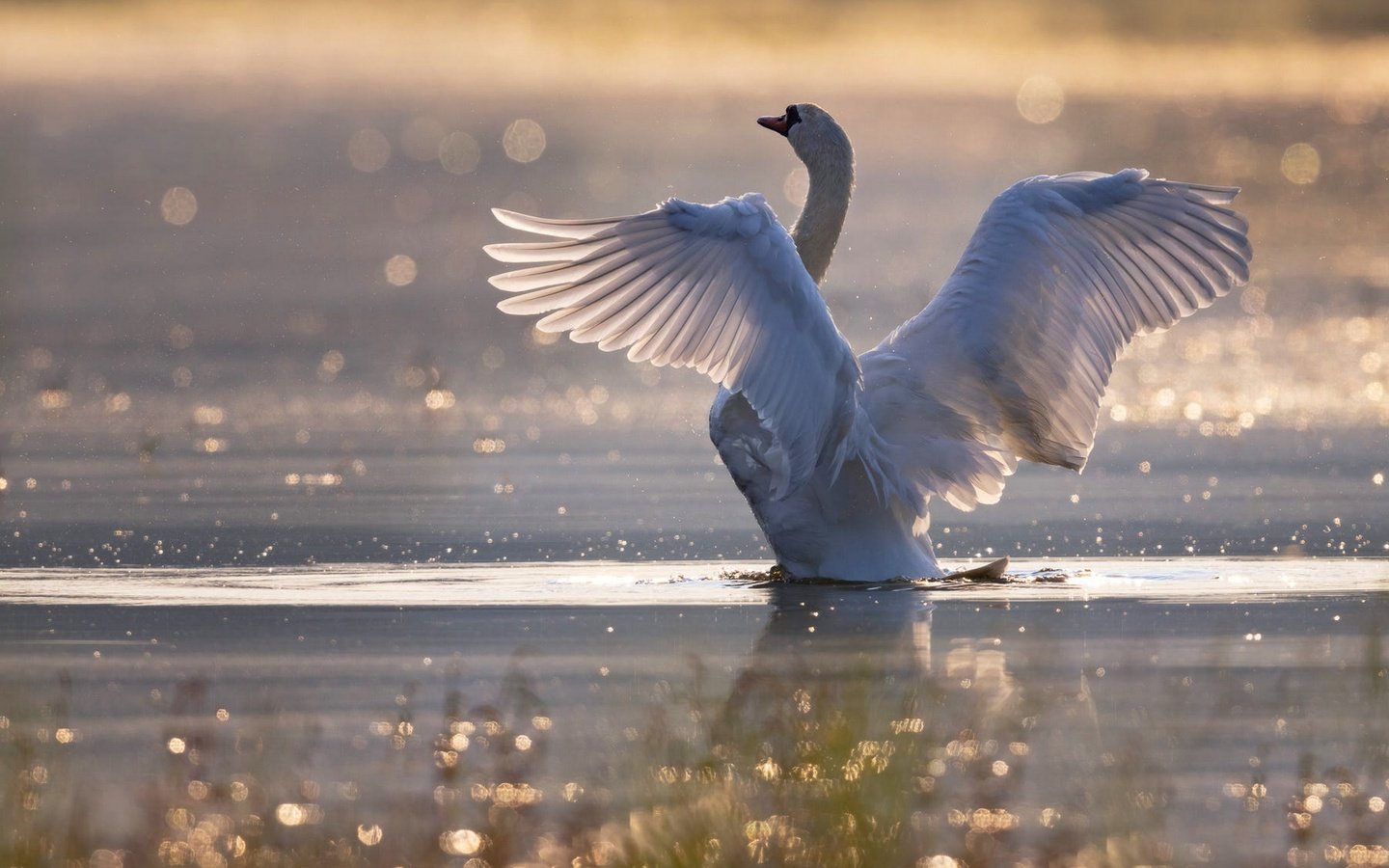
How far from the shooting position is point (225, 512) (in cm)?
1205

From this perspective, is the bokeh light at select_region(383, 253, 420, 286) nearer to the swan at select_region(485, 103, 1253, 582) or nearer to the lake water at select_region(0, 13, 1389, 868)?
the lake water at select_region(0, 13, 1389, 868)

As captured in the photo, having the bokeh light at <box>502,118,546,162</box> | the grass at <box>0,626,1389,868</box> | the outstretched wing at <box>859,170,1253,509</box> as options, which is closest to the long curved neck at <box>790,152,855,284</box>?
the outstretched wing at <box>859,170,1253,509</box>

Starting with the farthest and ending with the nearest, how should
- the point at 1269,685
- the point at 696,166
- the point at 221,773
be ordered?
the point at 696,166 < the point at 1269,685 < the point at 221,773

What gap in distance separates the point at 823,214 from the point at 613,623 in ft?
9.15

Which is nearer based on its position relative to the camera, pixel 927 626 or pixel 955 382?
pixel 927 626

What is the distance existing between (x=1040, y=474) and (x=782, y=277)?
508 cm

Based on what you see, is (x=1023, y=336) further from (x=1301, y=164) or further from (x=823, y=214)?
(x=1301, y=164)

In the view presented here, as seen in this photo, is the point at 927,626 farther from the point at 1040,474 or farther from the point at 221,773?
the point at 1040,474

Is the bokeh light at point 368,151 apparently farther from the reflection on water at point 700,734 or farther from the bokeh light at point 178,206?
the reflection on water at point 700,734

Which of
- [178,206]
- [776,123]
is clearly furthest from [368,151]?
[776,123]

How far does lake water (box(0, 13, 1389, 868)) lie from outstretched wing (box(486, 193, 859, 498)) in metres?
0.72

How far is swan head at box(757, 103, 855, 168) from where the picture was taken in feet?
36.6

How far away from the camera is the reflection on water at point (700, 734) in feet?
18.6

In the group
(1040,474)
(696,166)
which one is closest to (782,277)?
(1040,474)
